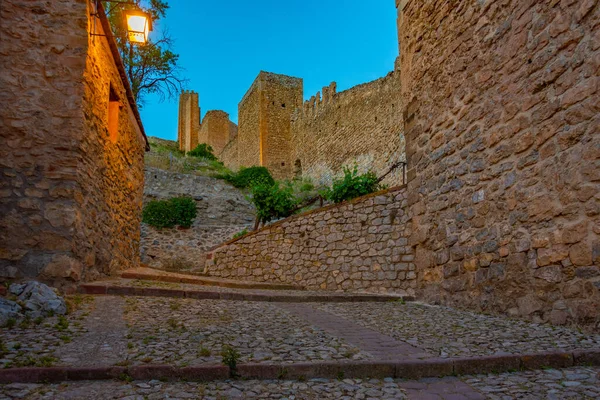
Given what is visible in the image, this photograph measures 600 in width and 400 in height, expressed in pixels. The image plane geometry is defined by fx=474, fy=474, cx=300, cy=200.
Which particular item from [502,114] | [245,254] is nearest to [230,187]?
[245,254]

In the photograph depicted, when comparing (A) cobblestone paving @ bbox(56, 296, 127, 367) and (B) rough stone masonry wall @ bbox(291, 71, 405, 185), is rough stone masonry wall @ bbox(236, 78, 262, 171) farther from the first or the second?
(A) cobblestone paving @ bbox(56, 296, 127, 367)

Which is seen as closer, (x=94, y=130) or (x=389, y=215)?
(x=94, y=130)

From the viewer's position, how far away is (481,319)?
5.14m

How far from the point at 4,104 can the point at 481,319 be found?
5852mm

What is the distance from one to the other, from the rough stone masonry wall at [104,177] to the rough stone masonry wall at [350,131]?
1067 centimetres

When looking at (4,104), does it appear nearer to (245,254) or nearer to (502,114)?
(502,114)

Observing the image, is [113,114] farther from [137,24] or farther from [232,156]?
[232,156]

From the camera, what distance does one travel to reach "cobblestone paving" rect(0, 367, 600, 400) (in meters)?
2.65

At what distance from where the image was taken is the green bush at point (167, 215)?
1540 cm

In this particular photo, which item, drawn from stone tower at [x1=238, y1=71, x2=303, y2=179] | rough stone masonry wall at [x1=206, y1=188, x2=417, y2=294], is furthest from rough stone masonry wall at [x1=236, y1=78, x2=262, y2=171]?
rough stone masonry wall at [x1=206, y1=188, x2=417, y2=294]

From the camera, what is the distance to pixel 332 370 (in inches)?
126

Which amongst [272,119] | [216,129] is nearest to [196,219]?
[272,119]

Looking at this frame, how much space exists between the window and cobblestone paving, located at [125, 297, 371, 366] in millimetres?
2875

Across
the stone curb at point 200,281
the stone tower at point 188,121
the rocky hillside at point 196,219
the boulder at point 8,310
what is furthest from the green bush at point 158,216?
the stone tower at point 188,121
